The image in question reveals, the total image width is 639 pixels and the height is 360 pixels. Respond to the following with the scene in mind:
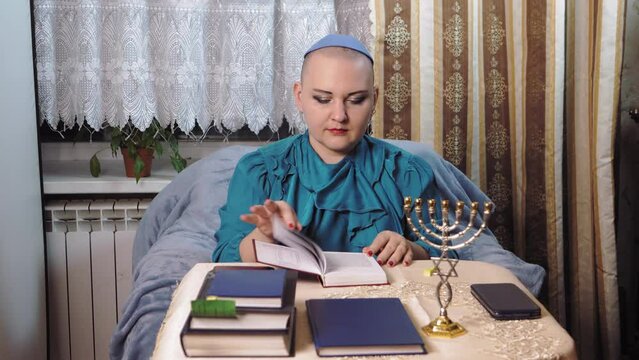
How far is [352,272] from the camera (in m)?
1.35

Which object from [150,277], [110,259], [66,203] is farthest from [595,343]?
[66,203]

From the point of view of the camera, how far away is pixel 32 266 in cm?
262

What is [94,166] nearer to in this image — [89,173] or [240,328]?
[89,173]

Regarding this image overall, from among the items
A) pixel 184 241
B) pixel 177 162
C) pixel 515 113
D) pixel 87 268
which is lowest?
pixel 87 268

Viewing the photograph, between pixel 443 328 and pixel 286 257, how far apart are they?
38cm

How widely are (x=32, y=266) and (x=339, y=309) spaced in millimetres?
1858

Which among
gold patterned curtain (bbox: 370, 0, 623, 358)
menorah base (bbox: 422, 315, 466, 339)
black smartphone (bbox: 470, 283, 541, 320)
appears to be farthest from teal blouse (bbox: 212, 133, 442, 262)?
gold patterned curtain (bbox: 370, 0, 623, 358)

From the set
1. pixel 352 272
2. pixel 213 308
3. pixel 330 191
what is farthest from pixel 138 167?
pixel 213 308

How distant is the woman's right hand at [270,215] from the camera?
1.38m

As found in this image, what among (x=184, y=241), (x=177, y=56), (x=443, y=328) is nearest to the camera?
(x=443, y=328)

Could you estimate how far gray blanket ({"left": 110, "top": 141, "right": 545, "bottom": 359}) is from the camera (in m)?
1.81

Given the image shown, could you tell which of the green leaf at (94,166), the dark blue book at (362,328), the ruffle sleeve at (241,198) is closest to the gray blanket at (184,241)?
the ruffle sleeve at (241,198)

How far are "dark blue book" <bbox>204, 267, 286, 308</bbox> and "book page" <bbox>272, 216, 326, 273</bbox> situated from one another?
0.11 m

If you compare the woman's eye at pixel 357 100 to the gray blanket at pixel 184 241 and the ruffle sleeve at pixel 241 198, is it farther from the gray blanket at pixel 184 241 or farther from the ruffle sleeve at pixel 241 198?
the gray blanket at pixel 184 241
